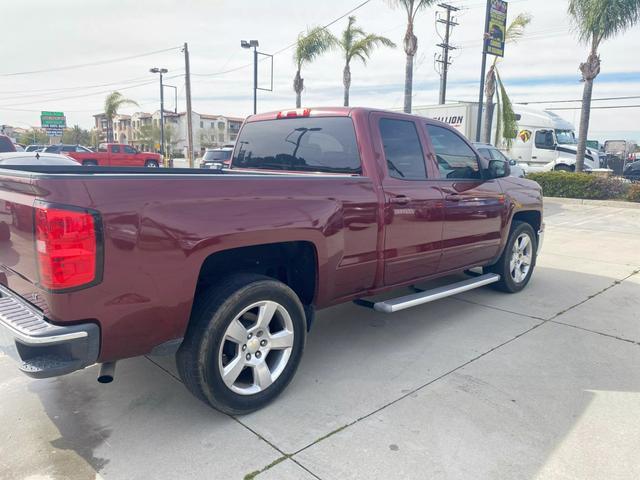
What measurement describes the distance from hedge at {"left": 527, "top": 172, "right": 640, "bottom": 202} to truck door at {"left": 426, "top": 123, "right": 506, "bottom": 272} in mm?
12066

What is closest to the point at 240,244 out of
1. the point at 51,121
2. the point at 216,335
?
the point at 216,335

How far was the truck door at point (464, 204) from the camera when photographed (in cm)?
441

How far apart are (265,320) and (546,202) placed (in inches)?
587

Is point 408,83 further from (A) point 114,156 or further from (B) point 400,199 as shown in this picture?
(A) point 114,156

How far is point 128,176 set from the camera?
239 centimetres

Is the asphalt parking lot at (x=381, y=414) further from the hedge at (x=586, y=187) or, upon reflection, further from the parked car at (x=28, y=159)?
the hedge at (x=586, y=187)

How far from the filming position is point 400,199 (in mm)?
3836

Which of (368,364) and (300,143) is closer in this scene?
(368,364)

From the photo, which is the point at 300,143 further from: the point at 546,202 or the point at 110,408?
the point at 546,202

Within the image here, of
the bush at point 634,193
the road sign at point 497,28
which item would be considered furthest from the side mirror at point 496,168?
the road sign at point 497,28

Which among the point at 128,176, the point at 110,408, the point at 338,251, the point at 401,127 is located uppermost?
the point at 401,127

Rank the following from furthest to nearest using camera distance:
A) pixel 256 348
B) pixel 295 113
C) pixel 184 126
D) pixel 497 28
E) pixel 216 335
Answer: pixel 184 126 < pixel 497 28 < pixel 295 113 < pixel 256 348 < pixel 216 335

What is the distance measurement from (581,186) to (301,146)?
14211 millimetres

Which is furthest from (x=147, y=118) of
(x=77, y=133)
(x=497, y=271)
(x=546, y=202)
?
(x=497, y=271)
